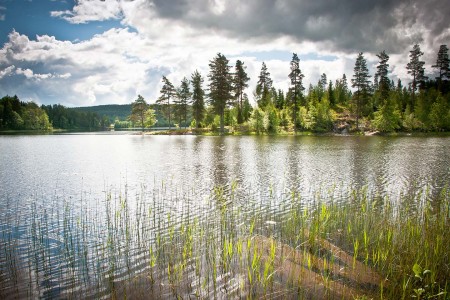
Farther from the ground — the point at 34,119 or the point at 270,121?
the point at 34,119

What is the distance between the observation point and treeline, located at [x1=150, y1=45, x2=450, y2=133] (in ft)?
288

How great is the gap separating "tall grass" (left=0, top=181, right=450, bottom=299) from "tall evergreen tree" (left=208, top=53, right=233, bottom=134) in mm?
75057

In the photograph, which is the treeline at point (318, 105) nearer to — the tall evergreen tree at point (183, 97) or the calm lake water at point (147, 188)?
the tall evergreen tree at point (183, 97)

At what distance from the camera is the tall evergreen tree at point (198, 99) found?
99562 mm

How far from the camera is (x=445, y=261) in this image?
8094 millimetres

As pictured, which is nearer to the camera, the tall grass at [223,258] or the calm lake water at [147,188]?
the tall grass at [223,258]

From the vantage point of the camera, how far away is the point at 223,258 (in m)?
8.55

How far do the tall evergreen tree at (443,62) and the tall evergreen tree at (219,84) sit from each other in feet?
246

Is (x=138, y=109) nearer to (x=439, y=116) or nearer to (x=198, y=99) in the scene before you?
(x=198, y=99)

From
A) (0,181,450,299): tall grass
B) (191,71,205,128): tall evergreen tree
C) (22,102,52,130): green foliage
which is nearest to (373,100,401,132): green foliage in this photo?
(191,71,205,128): tall evergreen tree

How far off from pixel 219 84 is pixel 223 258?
82.3 metres

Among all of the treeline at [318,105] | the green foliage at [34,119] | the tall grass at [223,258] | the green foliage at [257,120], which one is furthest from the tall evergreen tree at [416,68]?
the green foliage at [34,119]

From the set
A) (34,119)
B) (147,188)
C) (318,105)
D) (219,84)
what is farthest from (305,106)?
(34,119)

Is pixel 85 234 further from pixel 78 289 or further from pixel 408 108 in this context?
pixel 408 108
